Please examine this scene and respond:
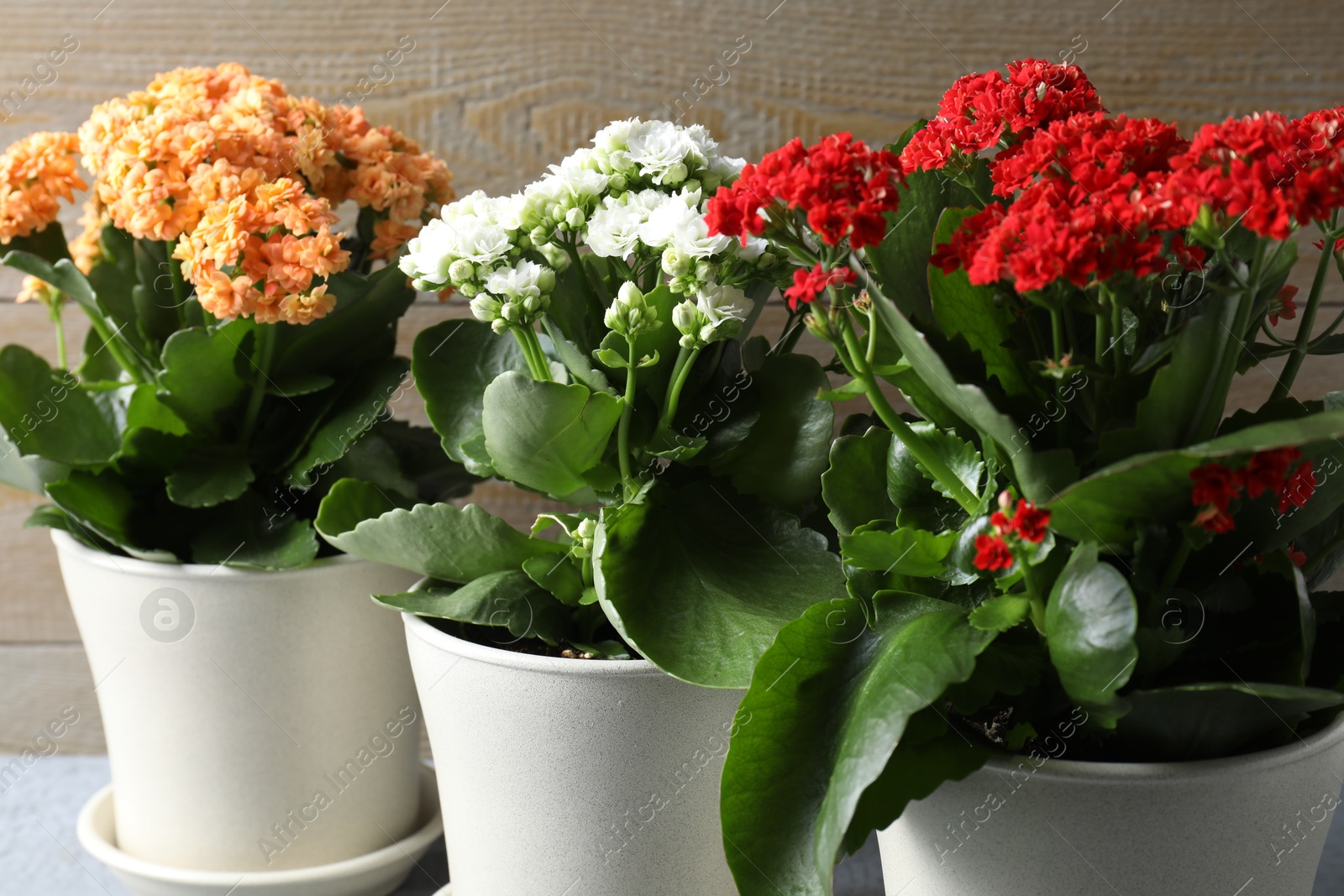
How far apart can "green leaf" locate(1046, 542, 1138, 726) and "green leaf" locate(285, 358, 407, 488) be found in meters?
0.44

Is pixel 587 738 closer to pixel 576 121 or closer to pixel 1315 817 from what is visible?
pixel 1315 817

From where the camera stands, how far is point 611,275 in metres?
0.63

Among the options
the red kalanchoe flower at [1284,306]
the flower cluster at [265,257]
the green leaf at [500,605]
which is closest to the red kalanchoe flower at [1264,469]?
the red kalanchoe flower at [1284,306]

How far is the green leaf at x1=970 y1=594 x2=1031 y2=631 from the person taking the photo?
44 cm

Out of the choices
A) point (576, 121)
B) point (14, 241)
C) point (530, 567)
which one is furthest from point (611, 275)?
point (14, 241)

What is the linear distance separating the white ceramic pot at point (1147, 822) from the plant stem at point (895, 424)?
0.11m

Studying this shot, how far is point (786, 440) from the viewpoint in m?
0.63

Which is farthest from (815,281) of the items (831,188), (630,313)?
(630,313)

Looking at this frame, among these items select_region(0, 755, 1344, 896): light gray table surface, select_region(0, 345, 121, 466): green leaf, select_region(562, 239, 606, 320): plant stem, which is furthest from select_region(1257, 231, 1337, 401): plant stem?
select_region(0, 345, 121, 466): green leaf

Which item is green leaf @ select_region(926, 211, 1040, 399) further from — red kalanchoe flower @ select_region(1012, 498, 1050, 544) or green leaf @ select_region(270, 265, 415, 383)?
green leaf @ select_region(270, 265, 415, 383)

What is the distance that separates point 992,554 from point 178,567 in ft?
1.66

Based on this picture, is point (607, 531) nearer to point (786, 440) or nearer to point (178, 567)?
point (786, 440)

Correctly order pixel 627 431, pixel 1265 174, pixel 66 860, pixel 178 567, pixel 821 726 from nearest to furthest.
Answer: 1. pixel 1265 174
2. pixel 821 726
3. pixel 627 431
4. pixel 178 567
5. pixel 66 860

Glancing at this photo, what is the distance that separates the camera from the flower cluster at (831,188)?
0.41 meters
